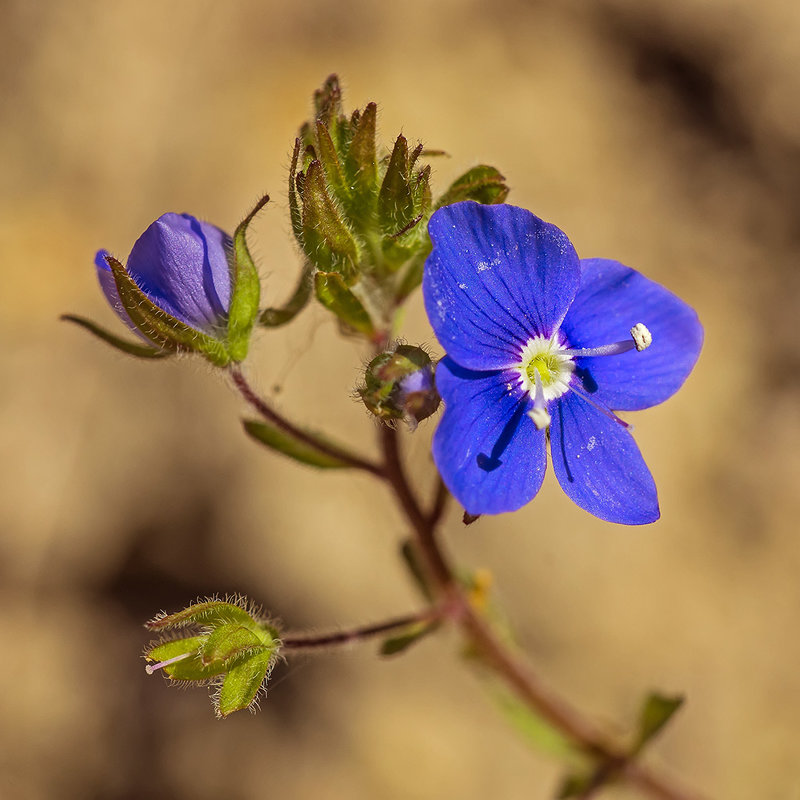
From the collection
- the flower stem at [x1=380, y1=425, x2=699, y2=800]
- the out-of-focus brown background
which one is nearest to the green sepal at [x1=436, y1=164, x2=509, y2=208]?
the flower stem at [x1=380, y1=425, x2=699, y2=800]

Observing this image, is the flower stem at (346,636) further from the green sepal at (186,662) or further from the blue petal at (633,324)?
the blue petal at (633,324)

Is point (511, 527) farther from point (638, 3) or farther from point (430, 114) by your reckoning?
point (638, 3)

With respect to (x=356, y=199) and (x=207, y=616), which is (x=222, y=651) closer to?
(x=207, y=616)

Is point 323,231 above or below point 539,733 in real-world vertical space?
above

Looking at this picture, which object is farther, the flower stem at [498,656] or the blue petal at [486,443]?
the flower stem at [498,656]

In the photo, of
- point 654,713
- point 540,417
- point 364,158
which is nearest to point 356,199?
point 364,158

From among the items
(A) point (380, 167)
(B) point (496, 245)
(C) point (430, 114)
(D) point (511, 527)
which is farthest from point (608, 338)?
(C) point (430, 114)

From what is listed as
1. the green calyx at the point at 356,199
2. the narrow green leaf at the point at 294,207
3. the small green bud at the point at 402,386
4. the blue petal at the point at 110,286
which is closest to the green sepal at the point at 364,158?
the green calyx at the point at 356,199

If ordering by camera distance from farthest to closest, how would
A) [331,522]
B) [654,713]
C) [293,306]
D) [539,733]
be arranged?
1. [331,522]
2. [539,733]
3. [654,713]
4. [293,306]
